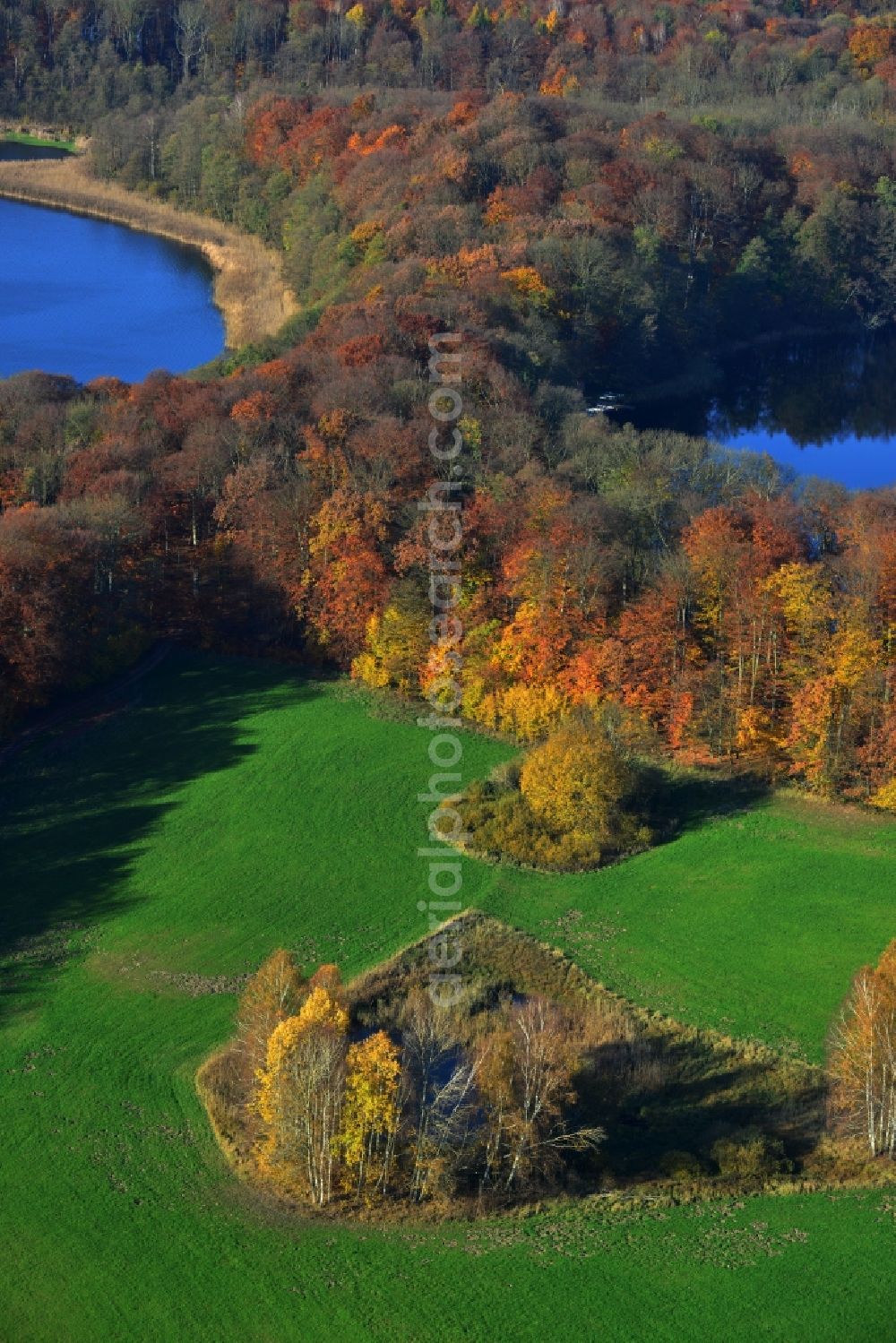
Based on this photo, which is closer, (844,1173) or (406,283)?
(844,1173)

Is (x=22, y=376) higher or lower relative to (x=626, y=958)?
higher

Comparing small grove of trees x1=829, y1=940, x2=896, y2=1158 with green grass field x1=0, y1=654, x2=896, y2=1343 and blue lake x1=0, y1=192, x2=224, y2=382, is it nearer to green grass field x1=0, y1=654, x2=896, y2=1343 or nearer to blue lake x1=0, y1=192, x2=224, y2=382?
green grass field x1=0, y1=654, x2=896, y2=1343

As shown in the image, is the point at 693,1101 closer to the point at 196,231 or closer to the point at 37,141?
the point at 196,231

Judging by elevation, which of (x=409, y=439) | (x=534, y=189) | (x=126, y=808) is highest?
(x=534, y=189)

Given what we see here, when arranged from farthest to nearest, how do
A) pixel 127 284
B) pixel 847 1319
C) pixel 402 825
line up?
pixel 127 284
pixel 402 825
pixel 847 1319

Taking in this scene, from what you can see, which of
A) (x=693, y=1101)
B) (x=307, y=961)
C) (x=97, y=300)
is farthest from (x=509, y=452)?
(x=97, y=300)

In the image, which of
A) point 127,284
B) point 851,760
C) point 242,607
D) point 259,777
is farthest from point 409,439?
point 127,284

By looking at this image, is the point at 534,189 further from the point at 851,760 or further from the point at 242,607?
the point at 851,760

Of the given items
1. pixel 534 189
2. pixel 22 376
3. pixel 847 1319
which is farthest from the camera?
pixel 534 189
